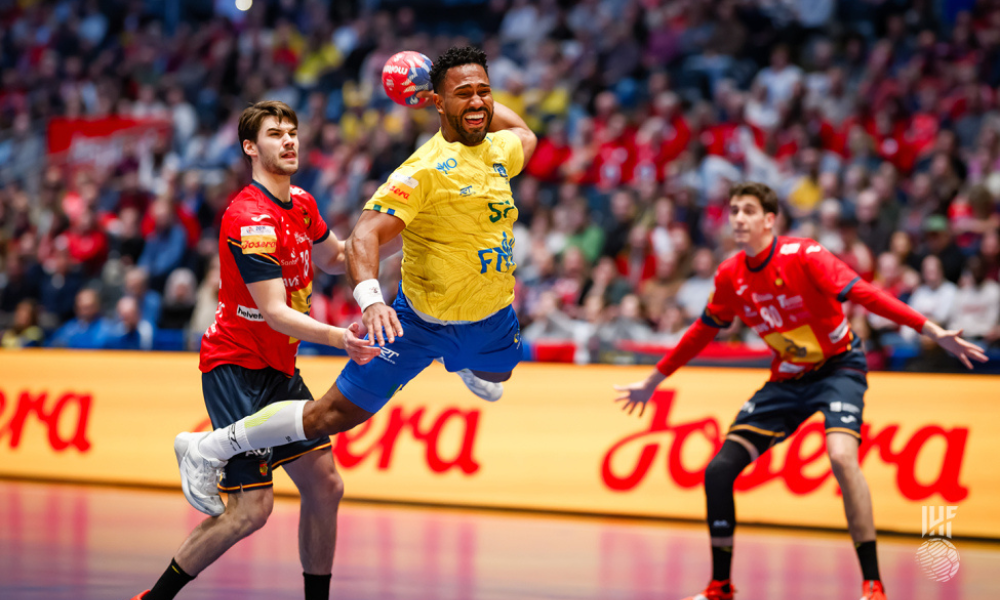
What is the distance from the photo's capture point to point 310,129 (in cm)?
1727

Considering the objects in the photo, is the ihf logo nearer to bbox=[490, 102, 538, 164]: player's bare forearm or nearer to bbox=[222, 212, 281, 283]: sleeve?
bbox=[490, 102, 538, 164]: player's bare forearm

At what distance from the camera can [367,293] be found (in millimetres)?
4941

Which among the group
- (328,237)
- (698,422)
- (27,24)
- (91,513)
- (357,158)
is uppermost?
(27,24)

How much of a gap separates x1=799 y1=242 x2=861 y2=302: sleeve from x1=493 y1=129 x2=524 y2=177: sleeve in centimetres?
187

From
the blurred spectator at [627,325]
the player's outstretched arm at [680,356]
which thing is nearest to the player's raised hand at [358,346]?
the player's outstretched arm at [680,356]

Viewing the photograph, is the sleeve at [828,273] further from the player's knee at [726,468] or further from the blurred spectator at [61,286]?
the blurred spectator at [61,286]

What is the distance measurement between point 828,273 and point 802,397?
2.51 ft

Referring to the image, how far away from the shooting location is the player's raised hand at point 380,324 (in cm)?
479

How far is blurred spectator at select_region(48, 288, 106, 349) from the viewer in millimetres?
13312

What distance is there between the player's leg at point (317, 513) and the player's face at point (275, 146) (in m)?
1.44

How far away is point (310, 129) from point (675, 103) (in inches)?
233

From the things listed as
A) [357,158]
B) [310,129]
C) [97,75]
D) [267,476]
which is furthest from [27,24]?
[267,476]

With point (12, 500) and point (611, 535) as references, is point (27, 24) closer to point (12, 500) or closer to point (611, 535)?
point (12, 500)

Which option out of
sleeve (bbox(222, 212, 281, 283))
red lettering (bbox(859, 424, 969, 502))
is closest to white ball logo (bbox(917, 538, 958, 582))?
red lettering (bbox(859, 424, 969, 502))
